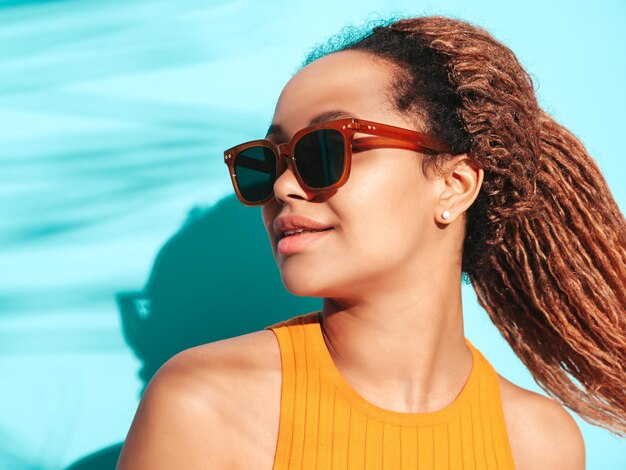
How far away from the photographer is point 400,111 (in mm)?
1870

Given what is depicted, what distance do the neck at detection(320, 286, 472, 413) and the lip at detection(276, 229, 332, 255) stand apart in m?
0.20

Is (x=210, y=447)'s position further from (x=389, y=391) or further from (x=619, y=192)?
(x=619, y=192)

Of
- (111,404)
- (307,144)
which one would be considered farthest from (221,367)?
(111,404)

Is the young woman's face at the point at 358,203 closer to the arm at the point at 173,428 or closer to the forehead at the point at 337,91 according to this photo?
the forehead at the point at 337,91

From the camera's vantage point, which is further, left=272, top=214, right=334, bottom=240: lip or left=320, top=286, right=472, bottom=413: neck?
left=320, top=286, right=472, bottom=413: neck

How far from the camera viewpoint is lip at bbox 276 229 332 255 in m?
1.78

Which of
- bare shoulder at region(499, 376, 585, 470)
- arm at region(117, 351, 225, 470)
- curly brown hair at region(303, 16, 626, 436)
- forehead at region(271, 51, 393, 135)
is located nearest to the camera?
arm at region(117, 351, 225, 470)

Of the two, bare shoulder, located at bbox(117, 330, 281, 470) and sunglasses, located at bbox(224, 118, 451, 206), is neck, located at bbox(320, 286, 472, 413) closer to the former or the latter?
bare shoulder, located at bbox(117, 330, 281, 470)

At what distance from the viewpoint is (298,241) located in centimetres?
179

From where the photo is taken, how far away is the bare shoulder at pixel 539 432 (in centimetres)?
208

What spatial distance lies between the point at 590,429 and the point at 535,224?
116 centimetres

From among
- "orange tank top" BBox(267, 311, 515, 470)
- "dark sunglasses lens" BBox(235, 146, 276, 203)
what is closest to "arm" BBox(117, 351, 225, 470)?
"orange tank top" BBox(267, 311, 515, 470)

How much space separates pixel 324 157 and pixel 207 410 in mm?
605

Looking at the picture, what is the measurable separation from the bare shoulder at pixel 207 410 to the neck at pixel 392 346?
0.18 m
